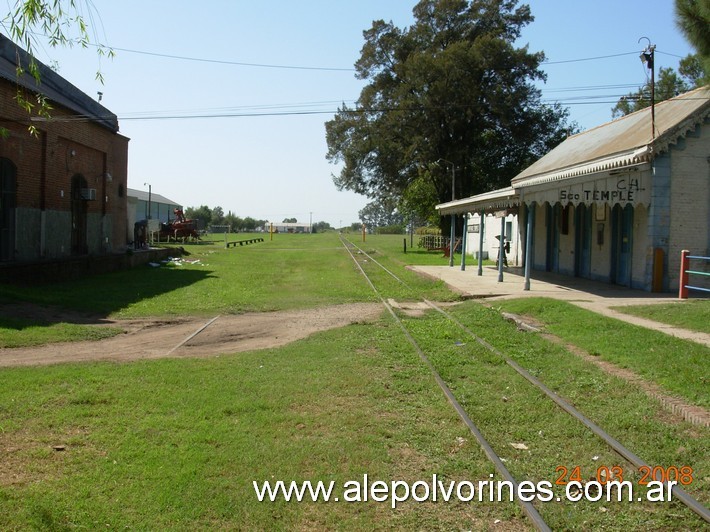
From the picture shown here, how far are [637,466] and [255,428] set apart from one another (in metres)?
3.47

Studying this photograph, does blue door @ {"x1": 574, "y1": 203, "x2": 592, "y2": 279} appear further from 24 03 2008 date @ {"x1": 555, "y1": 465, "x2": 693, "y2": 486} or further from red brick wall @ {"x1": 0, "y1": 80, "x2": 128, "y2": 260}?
24 03 2008 date @ {"x1": 555, "y1": 465, "x2": 693, "y2": 486}

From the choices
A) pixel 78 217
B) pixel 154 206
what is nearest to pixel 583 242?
pixel 78 217

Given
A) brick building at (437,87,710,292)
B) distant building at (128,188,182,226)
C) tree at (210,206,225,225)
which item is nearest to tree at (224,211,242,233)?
tree at (210,206,225,225)

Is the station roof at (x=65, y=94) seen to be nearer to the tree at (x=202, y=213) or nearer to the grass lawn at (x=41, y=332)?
the grass lawn at (x=41, y=332)

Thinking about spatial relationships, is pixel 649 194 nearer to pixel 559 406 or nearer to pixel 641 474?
pixel 559 406

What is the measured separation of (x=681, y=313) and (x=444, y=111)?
116 ft

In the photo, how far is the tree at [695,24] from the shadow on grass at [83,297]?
545 inches

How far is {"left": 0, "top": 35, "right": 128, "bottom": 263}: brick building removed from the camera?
20.8 m

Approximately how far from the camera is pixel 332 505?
192 inches

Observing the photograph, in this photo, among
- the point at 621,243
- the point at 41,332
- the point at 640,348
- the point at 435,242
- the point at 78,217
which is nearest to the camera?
the point at 640,348

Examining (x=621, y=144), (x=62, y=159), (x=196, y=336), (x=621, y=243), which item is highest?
(x=621, y=144)

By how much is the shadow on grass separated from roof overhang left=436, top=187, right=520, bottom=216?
1069cm

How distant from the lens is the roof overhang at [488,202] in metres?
20.9

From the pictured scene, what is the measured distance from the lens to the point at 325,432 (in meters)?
6.51
